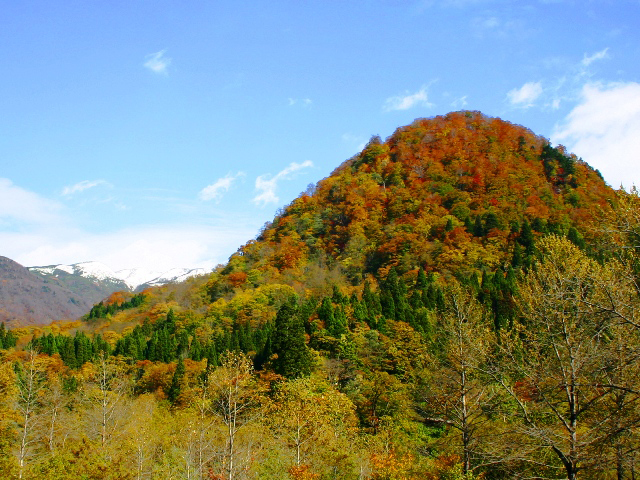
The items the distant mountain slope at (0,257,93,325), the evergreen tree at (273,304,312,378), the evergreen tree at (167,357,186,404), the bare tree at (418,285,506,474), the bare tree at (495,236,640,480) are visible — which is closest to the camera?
the bare tree at (495,236,640,480)

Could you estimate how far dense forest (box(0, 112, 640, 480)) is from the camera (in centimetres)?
1146

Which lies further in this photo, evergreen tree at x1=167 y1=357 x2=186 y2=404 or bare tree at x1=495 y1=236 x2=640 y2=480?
evergreen tree at x1=167 y1=357 x2=186 y2=404

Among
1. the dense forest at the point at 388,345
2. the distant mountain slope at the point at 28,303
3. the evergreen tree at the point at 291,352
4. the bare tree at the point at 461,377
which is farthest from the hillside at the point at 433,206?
the distant mountain slope at the point at 28,303

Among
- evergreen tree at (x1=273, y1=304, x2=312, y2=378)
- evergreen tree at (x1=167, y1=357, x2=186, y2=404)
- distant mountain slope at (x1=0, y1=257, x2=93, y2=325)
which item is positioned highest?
distant mountain slope at (x1=0, y1=257, x2=93, y2=325)

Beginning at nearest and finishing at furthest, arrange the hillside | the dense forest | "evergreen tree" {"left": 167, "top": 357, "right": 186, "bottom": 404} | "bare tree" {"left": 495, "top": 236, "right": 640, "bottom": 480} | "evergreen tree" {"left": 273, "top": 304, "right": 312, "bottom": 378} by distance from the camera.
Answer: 1. "bare tree" {"left": 495, "top": 236, "right": 640, "bottom": 480}
2. the dense forest
3. "evergreen tree" {"left": 273, "top": 304, "right": 312, "bottom": 378}
4. "evergreen tree" {"left": 167, "top": 357, "right": 186, "bottom": 404}
5. the hillside

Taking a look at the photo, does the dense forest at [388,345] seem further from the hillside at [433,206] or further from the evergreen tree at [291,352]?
the hillside at [433,206]

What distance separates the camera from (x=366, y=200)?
7044 centimetres

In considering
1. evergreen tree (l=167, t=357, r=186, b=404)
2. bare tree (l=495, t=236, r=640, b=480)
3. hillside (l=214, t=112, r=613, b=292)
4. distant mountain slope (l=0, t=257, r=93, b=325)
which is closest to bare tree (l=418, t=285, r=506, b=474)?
bare tree (l=495, t=236, r=640, b=480)

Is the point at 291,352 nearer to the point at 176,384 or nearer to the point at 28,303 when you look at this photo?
the point at 176,384

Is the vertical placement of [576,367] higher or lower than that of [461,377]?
higher

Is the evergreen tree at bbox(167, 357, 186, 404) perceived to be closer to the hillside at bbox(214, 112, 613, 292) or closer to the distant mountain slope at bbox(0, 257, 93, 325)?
the hillside at bbox(214, 112, 613, 292)

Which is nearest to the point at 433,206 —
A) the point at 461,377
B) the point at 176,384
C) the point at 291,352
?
the point at 291,352

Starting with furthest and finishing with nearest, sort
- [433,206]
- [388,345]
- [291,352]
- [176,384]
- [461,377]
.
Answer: [433,206] → [176,384] → [388,345] → [291,352] → [461,377]

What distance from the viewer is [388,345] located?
119 ft
